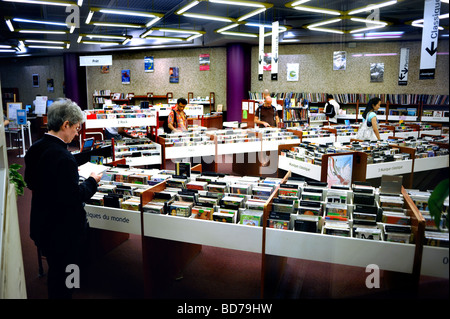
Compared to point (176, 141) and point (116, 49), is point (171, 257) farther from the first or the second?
point (116, 49)

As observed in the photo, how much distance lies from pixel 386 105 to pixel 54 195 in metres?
11.6

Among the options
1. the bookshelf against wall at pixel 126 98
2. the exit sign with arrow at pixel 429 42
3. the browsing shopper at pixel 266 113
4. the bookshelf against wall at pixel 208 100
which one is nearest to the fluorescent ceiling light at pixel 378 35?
the browsing shopper at pixel 266 113

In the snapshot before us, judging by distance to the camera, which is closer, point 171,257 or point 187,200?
point 187,200

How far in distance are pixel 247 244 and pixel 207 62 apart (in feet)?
42.1

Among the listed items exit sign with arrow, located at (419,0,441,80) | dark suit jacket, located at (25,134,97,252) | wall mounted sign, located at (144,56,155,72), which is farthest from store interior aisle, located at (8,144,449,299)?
wall mounted sign, located at (144,56,155,72)

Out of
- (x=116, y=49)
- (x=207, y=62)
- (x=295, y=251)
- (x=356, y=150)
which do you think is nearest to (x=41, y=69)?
(x=116, y=49)

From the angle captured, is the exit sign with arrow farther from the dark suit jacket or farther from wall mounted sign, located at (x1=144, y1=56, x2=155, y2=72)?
wall mounted sign, located at (x1=144, y1=56, x2=155, y2=72)

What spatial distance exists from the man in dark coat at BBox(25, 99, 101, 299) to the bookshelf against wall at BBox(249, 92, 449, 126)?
9699 millimetres

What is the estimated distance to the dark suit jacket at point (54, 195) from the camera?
2.33 m

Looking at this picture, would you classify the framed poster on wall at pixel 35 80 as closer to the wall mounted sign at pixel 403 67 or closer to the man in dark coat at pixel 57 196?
the wall mounted sign at pixel 403 67

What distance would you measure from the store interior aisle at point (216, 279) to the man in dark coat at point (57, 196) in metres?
0.85

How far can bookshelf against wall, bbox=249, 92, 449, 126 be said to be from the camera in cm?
1085

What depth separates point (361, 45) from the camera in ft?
39.2

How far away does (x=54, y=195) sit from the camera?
2357mm
